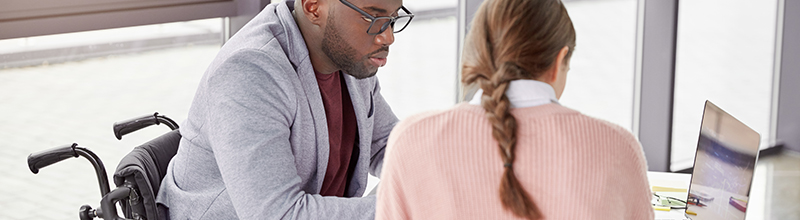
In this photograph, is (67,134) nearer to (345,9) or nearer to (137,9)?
(137,9)

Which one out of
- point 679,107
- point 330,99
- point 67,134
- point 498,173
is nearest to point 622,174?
point 498,173

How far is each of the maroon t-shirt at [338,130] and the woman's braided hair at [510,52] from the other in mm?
734

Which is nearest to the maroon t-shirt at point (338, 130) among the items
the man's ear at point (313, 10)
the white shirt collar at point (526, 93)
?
the man's ear at point (313, 10)

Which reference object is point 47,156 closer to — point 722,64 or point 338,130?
point 338,130

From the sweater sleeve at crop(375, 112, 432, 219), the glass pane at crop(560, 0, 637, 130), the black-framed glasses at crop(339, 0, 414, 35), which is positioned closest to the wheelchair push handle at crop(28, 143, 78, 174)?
the black-framed glasses at crop(339, 0, 414, 35)

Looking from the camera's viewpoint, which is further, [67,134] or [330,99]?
[67,134]

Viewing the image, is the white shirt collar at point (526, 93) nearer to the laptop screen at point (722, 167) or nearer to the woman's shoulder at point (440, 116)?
the woman's shoulder at point (440, 116)

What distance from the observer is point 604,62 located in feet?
14.8

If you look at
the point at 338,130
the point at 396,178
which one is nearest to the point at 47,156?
the point at 338,130

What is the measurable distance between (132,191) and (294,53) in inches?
18.8

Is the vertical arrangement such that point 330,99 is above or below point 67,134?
above

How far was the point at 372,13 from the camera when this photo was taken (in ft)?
5.34

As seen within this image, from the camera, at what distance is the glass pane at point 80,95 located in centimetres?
211

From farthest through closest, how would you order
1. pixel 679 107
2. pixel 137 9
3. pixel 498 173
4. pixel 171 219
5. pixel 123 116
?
pixel 679 107
pixel 123 116
pixel 137 9
pixel 171 219
pixel 498 173
